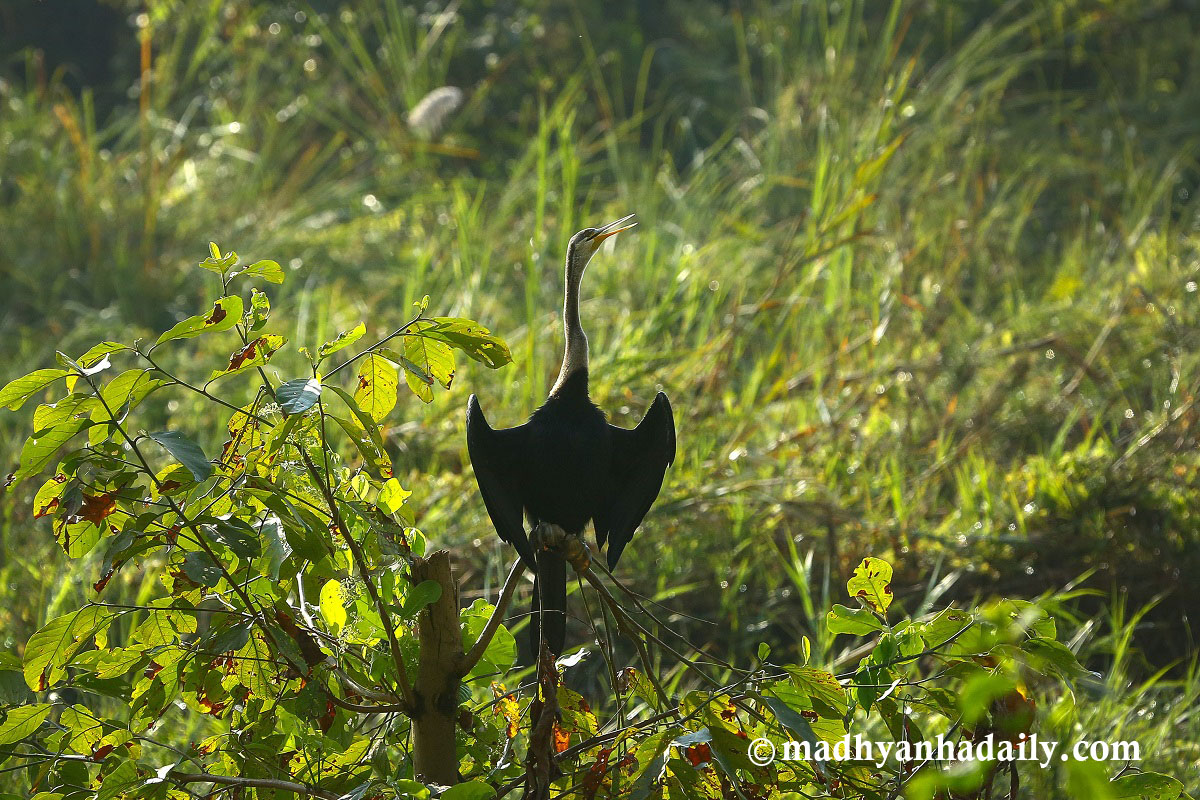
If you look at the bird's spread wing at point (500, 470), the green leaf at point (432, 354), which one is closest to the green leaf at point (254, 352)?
the green leaf at point (432, 354)

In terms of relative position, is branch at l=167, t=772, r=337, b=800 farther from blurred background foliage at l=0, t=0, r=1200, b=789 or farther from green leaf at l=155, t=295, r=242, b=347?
blurred background foliage at l=0, t=0, r=1200, b=789

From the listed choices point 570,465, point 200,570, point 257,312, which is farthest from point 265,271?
point 570,465

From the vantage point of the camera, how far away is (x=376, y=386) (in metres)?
1.36

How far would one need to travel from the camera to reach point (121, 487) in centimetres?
121

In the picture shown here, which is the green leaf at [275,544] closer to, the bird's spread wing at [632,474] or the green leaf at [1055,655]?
the green leaf at [1055,655]

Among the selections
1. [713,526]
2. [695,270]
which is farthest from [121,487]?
[695,270]

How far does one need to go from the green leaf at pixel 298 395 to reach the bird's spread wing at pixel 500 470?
89 centimetres

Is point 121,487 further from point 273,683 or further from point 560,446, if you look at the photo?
point 560,446

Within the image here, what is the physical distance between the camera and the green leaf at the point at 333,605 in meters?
1.55

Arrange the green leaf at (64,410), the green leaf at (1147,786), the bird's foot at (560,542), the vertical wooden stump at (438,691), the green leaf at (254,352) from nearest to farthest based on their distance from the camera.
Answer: the green leaf at (1147,786), the green leaf at (64,410), the green leaf at (254,352), the vertical wooden stump at (438,691), the bird's foot at (560,542)

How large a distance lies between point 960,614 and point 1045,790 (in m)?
1.44

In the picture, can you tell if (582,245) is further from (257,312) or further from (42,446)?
(42,446)

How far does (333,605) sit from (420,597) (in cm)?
25

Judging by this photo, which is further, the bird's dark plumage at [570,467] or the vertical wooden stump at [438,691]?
the bird's dark plumage at [570,467]
